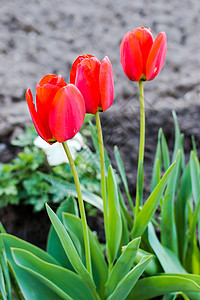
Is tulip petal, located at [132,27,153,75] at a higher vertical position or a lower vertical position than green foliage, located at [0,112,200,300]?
higher

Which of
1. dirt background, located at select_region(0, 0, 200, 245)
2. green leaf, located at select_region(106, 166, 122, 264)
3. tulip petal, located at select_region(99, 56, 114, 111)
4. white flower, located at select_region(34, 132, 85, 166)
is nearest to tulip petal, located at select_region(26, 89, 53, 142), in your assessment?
tulip petal, located at select_region(99, 56, 114, 111)

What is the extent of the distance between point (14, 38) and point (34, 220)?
1.38m

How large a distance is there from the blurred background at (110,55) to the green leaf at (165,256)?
17.6 inches

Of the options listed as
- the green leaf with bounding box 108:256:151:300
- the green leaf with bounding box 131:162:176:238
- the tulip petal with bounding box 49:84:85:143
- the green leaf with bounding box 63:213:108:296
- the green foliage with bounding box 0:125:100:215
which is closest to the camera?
the tulip petal with bounding box 49:84:85:143

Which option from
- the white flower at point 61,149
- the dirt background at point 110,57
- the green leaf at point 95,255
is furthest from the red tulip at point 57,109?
the dirt background at point 110,57

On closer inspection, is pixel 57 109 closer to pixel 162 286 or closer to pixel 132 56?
pixel 132 56

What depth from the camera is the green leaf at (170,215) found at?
0.91 meters

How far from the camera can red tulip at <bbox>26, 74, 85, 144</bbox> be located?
554 millimetres

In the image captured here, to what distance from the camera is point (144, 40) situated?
28.7 inches

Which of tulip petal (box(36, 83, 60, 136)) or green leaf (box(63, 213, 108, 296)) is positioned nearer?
tulip petal (box(36, 83, 60, 136))

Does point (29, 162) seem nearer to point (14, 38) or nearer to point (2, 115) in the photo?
point (2, 115)

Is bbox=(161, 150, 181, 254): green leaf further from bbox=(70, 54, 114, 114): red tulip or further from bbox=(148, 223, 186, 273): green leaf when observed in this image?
bbox=(70, 54, 114, 114): red tulip

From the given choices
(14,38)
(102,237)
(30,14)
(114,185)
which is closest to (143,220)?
(114,185)

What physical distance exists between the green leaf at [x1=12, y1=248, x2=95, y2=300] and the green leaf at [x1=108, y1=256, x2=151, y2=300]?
86 mm
